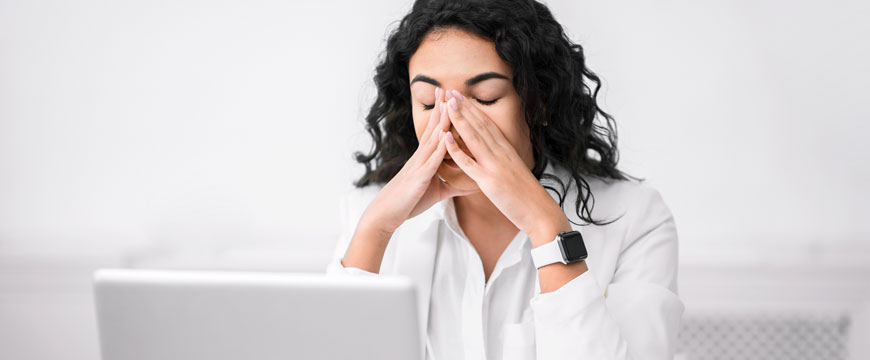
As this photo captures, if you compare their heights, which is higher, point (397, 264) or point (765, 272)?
point (397, 264)

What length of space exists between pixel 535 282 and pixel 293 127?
3.41 ft

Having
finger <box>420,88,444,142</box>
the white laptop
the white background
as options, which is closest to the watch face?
finger <box>420,88,444,142</box>

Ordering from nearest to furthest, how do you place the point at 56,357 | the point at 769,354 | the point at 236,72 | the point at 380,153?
the point at 380,153, the point at 769,354, the point at 236,72, the point at 56,357

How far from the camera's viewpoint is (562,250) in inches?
47.4

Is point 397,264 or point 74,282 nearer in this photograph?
point 397,264

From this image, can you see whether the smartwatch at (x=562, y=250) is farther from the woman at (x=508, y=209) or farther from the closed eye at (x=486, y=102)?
the closed eye at (x=486, y=102)

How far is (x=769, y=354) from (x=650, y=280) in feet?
3.17

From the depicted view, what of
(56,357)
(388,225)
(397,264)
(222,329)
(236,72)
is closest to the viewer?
(222,329)

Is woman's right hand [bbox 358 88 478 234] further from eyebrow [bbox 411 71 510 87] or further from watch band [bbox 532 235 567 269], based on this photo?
watch band [bbox 532 235 567 269]

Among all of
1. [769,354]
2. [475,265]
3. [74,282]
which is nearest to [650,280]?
[475,265]

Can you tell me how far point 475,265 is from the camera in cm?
147

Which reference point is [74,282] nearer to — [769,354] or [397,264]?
[397,264]

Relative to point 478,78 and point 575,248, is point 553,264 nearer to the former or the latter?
point 575,248

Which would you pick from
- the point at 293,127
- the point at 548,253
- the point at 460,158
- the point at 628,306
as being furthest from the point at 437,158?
the point at 293,127
